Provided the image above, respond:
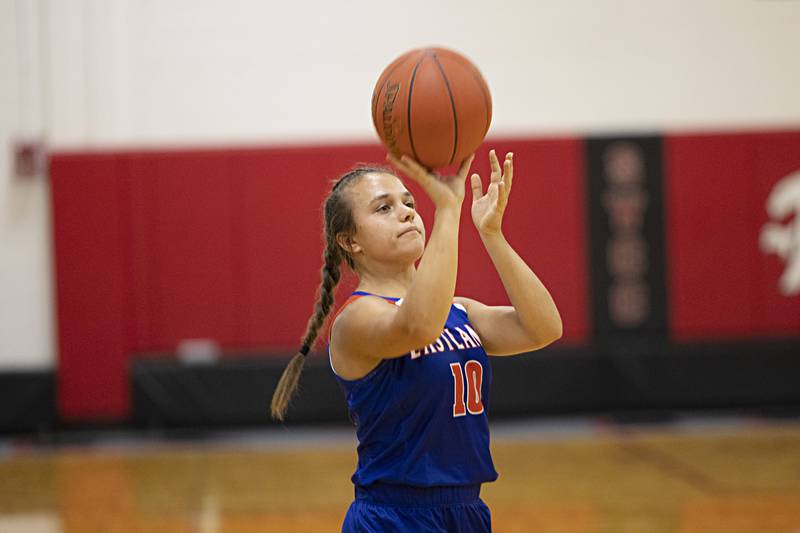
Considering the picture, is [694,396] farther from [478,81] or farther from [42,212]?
[478,81]

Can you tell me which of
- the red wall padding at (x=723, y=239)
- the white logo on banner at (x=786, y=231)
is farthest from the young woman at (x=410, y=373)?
the white logo on banner at (x=786, y=231)

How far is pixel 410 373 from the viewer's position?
2533 millimetres

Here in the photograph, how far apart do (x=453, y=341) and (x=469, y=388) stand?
0.42 feet

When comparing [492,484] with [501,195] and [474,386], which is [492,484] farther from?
[501,195]

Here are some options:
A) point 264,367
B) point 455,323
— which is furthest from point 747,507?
point 264,367

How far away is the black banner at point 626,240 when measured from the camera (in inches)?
344

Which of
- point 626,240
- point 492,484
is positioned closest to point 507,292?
point 492,484

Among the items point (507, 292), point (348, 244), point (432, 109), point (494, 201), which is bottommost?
point (507, 292)

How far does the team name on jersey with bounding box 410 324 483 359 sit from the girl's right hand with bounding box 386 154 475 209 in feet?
1.32

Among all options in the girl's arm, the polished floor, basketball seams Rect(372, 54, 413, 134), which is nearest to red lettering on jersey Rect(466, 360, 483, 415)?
the girl's arm

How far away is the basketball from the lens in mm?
2455

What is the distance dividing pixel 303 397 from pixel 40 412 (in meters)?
2.28

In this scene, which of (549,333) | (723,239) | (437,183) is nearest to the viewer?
(437,183)

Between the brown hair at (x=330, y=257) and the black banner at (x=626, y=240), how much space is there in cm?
614
